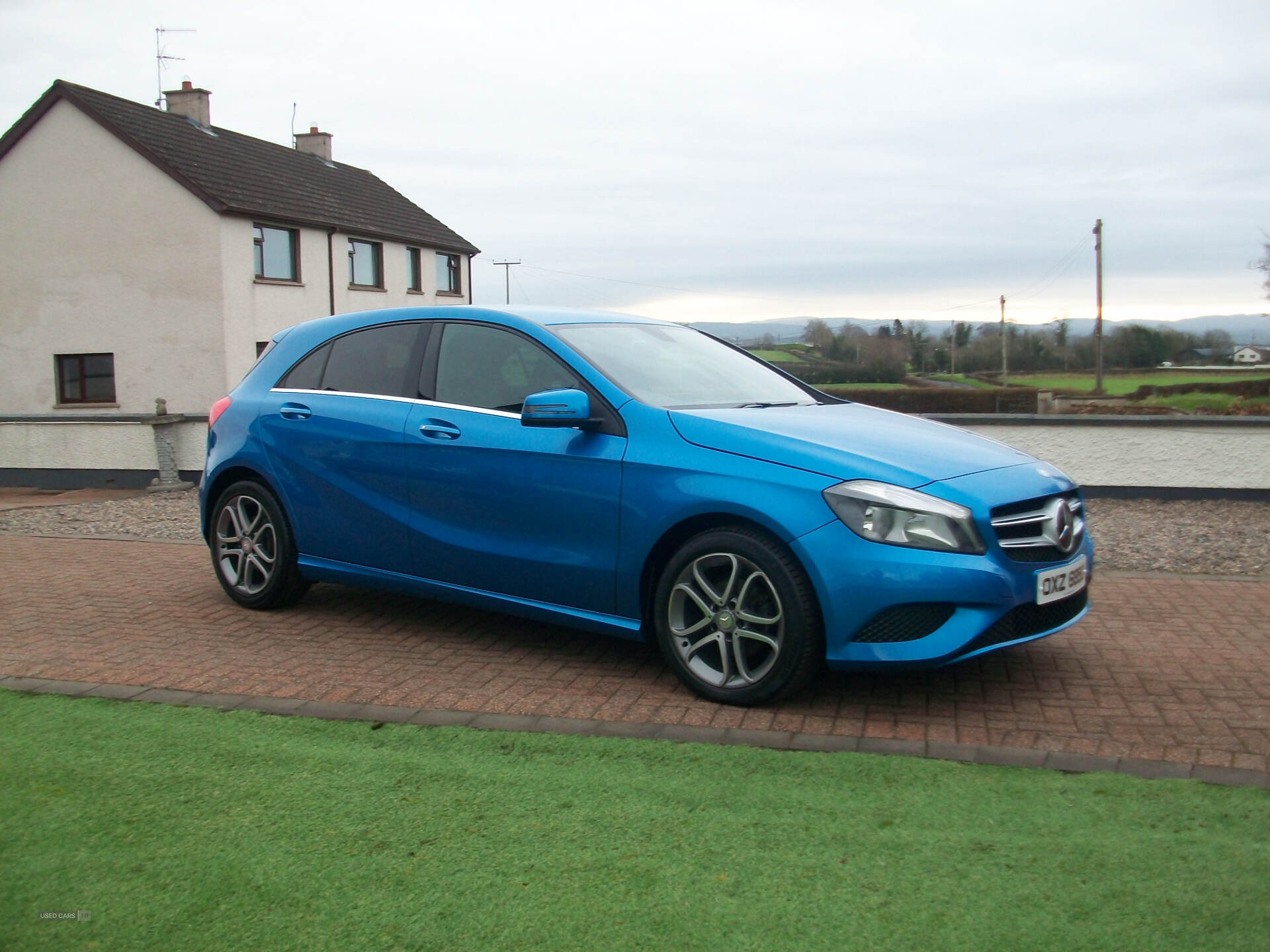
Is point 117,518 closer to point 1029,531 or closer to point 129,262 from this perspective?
point 1029,531

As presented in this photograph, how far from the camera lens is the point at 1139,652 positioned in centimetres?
580

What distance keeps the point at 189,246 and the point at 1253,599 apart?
27310 millimetres

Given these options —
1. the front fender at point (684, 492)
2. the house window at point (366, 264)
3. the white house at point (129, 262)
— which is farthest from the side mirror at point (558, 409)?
the house window at point (366, 264)

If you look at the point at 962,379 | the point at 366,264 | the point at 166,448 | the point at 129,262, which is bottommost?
the point at 166,448

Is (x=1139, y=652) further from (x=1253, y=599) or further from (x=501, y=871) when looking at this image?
(x=501, y=871)

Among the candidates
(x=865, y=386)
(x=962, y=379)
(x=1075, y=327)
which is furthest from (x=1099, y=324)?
(x=865, y=386)

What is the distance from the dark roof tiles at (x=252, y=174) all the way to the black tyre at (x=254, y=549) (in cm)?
2422

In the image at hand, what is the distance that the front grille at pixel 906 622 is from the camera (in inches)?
177

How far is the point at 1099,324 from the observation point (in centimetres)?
5262

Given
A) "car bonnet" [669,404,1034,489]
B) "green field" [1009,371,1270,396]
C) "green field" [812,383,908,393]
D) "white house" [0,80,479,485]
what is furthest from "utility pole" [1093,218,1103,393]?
"car bonnet" [669,404,1034,489]

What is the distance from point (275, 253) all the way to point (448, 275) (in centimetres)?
1049

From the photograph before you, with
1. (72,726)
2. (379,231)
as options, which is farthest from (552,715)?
(379,231)

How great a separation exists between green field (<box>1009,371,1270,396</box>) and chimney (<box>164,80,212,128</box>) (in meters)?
29.1

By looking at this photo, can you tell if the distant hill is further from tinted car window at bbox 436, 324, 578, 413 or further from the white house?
the white house
